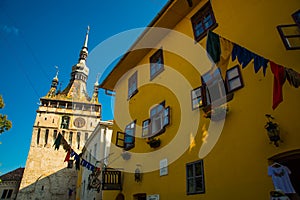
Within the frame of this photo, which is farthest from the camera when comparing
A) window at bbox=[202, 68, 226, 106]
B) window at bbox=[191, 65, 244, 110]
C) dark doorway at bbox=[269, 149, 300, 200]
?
window at bbox=[202, 68, 226, 106]

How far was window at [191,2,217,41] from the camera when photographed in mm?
8523

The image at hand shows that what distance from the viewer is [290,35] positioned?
526 centimetres

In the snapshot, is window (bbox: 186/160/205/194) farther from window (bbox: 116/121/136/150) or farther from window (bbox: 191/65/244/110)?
window (bbox: 116/121/136/150)

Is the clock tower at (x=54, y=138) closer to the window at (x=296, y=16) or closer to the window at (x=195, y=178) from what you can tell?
the window at (x=195, y=178)

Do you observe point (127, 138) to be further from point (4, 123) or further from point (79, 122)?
point (79, 122)

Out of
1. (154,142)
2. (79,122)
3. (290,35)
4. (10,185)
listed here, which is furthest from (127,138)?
(10,185)

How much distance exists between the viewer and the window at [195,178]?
6.88 meters

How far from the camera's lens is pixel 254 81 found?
6219 mm

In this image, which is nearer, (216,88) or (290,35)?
(290,35)

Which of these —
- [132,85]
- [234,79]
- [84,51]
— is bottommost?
[234,79]

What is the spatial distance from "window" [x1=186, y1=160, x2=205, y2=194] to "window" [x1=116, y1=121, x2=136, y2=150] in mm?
4340

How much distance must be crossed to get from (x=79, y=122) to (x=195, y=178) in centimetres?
4272

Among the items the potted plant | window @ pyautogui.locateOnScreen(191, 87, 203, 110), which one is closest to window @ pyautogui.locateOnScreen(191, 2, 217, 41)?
window @ pyautogui.locateOnScreen(191, 87, 203, 110)

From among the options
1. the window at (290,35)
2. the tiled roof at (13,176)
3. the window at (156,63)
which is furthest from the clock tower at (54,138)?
the window at (290,35)
